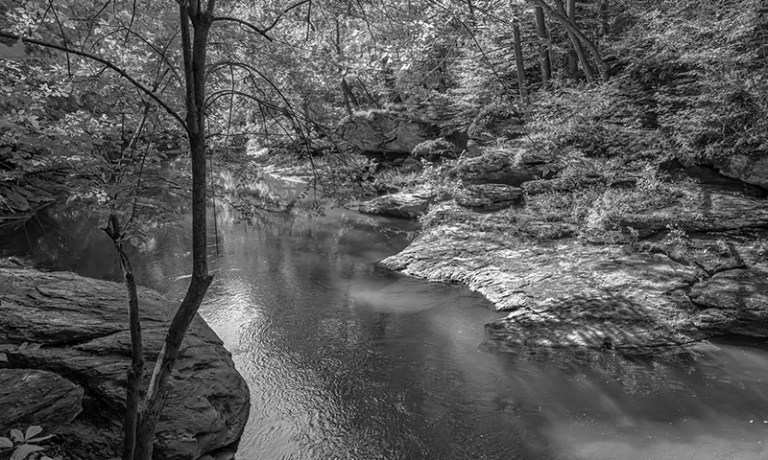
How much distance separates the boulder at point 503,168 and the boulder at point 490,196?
0.43 meters

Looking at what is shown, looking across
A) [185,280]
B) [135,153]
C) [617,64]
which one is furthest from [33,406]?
[617,64]

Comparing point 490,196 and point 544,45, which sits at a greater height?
point 544,45

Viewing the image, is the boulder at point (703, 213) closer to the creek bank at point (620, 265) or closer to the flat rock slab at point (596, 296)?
the creek bank at point (620, 265)

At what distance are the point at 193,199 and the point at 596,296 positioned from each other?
845 centimetres

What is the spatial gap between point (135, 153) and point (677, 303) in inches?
366

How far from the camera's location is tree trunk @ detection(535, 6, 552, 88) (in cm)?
1582

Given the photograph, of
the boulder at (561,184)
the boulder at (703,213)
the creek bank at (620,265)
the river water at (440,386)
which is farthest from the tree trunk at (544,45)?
the river water at (440,386)

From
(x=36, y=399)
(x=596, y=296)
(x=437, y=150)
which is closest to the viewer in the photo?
(x=36, y=399)

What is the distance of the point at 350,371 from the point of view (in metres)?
7.82

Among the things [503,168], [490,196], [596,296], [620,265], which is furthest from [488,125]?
[596,296]

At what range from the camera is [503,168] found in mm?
14883

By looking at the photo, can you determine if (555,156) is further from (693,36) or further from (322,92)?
(322,92)

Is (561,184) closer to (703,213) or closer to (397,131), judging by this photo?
(703,213)

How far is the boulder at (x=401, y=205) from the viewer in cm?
1791
